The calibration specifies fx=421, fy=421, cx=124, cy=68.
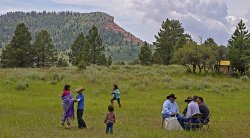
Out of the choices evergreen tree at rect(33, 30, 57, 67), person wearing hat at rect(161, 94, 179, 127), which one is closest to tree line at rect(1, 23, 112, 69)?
evergreen tree at rect(33, 30, 57, 67)

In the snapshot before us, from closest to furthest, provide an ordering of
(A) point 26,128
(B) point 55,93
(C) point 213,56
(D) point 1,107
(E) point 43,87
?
(A) point 26,128
(D) point 1,107
(B) point 55,93
(E) point 43,87
(C) point 213,56

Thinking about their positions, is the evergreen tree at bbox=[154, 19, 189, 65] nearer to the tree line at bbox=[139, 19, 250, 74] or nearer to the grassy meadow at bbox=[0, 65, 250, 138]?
the tree line at bbox=[139, 19, 250, 74]

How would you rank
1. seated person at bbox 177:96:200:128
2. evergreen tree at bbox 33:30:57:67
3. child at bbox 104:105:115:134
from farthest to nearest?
evergreen tree at bbox 33:30:57:67 → seated person at bbox 177:96:200:128 → child at bbox 104:105:115:134

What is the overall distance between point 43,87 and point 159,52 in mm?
54857

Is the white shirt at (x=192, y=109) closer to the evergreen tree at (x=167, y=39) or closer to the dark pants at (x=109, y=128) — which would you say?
the dark pants at (x=109, y=128)

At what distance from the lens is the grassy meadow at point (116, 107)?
16.5 metres

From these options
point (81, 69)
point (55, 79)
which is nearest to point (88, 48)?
point (81, 69)

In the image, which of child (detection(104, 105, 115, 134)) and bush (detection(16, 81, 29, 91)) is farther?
bush (detection(16, 81, 29, 91))

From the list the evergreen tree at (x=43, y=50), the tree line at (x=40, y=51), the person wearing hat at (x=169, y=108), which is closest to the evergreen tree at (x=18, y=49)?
the tree line at (x=40, y=51)

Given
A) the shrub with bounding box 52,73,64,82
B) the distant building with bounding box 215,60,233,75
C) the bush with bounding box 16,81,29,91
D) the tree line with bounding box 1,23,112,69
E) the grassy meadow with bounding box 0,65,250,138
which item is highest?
the tree line with bounding box 1,23,112,69

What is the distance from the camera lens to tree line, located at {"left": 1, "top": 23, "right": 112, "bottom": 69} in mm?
74125

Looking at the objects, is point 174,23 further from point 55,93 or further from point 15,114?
point 15,114

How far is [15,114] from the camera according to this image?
21.3 meters

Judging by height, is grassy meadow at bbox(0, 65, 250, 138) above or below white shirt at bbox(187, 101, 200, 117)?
below
